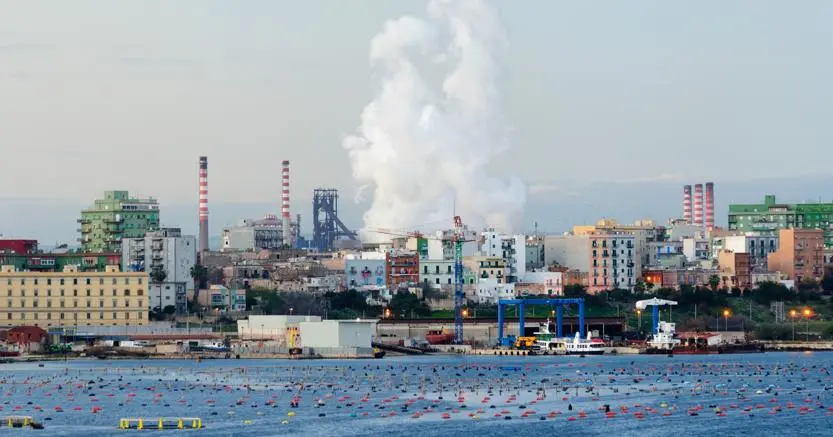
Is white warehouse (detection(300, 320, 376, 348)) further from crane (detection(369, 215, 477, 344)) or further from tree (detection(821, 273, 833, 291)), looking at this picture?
tree (detection(821, 273, 833, 291))

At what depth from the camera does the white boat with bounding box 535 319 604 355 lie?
147625mm

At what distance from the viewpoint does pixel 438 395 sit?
100125 mm

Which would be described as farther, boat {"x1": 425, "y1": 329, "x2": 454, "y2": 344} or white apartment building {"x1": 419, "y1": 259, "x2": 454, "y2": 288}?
white apartment building {"x1": 419, "y1": 259, "x2": 454, "y2": 288}

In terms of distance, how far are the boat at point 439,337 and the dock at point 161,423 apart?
70.3 m

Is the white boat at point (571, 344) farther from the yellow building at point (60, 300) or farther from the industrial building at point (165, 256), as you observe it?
the industrial building at point (165, 256)

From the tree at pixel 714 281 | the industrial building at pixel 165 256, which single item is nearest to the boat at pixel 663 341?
the tree at pixel 714 281

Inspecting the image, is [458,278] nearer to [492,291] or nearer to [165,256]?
[492,291]

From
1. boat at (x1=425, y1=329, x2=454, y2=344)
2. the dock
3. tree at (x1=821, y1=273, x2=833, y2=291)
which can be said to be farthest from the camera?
tree at (x1=821, y1=273, x2=833, y2=291)

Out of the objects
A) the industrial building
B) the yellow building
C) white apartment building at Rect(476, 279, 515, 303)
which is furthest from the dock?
white apartment building at Rect(476, 279, 515, 303)

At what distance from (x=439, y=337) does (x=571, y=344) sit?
42.9 feet

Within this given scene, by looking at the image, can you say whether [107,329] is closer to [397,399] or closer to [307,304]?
[307,304]

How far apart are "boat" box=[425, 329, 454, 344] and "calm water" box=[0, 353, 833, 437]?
1888 cm

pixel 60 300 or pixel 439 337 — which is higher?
pixel 60 300

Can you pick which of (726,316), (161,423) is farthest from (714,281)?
(161,423)
